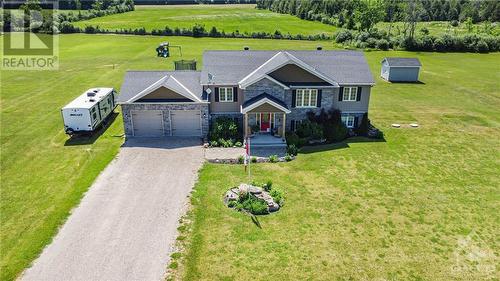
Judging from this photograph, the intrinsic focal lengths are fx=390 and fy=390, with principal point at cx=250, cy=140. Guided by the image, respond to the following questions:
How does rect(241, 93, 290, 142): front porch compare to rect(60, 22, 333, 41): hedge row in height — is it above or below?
below

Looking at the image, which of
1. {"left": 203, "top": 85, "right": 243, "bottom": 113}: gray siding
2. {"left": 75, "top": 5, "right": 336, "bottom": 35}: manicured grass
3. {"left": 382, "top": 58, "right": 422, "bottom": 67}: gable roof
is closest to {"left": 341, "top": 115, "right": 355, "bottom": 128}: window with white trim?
{"left": 203, "top": 85, "right": 243, "bottom": 113}: gray siding

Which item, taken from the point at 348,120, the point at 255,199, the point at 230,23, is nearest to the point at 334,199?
the point at 255,199

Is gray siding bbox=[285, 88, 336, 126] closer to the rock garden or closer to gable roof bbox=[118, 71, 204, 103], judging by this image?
gable roof bbox=[118, 71, 204, 103]

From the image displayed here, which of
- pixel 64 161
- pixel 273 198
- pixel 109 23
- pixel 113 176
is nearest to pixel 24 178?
pixel 64 161

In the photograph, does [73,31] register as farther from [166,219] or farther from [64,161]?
[166,219]

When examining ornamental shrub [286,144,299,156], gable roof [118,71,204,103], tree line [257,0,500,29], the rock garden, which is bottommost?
the rock garden

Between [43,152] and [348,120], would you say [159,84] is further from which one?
[348,120]

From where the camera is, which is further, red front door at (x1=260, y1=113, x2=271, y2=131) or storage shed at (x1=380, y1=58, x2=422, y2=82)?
storage shed at (x1=380, y1=58, x2=422, y2=82)
